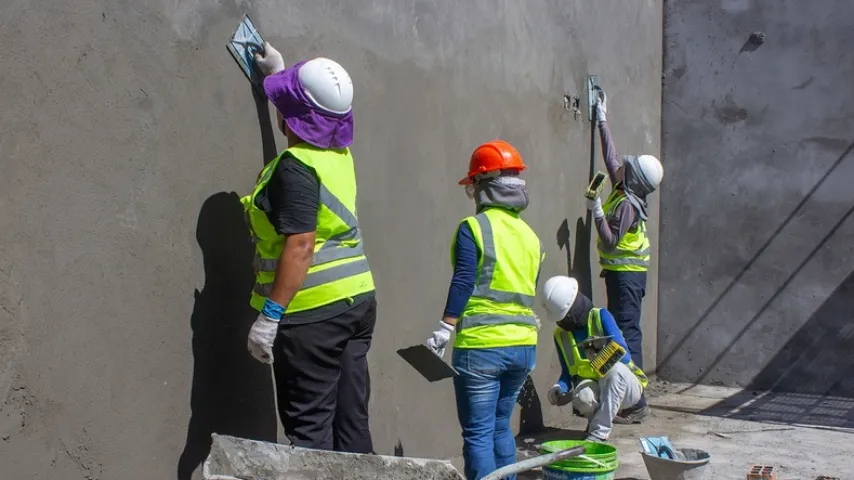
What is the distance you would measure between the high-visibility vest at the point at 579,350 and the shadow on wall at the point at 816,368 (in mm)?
1972

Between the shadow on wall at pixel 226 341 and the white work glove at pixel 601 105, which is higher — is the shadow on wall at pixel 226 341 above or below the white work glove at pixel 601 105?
below

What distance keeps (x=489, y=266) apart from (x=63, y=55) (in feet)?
6.61

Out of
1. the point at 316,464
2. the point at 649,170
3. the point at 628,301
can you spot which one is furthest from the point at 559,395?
the point at 316,464

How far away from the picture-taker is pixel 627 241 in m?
6.87

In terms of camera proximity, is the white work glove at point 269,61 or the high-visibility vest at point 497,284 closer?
the white work glove at point 269,61

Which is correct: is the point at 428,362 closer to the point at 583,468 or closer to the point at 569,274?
the point at 583,468

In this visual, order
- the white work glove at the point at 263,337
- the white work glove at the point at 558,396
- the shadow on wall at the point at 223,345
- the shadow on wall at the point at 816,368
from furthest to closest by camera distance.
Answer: the shadow on wall at the point at 816,368 → the white work glove at the point at 558,396 → the shadow on wall at the point at 223,345 → the white work glove at the point at 263,337

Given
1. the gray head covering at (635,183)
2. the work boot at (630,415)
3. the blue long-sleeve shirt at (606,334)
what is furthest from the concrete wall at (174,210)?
the gray head covering at (635,183)

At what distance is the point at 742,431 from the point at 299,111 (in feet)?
14.0

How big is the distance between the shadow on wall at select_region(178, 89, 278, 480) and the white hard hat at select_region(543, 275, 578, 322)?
1998 millimetres

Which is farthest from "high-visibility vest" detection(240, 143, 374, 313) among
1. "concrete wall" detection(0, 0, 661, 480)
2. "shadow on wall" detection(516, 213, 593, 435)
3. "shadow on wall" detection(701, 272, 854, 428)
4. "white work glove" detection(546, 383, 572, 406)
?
"shadow on wall" detection(701, 272, 854, 428)

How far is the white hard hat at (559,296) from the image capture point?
554cm

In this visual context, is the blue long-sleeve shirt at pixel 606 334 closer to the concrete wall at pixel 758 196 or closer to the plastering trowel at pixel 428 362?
the plastering trowel at pixel 428 362

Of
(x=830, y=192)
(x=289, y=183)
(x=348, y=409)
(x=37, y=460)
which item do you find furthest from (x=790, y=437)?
(x=37, y=460)
